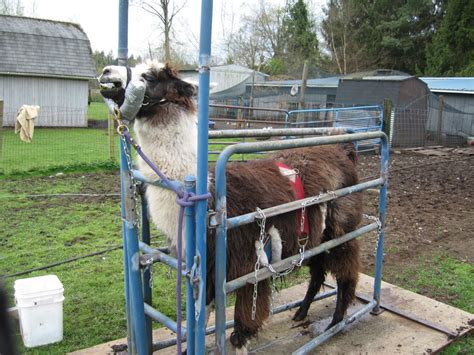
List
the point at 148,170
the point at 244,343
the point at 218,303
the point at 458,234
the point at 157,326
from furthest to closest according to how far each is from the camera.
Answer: the point at 458,234, the point at 157,326, the point at 244,343, the point at 148,170, the point at 218,303

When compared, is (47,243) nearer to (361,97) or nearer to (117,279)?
(117,279)

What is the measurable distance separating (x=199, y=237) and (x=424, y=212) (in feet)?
18.4

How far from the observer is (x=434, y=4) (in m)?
29.0

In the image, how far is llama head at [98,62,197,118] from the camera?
221 centimetres

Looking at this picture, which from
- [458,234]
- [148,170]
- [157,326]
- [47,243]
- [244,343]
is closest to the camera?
[148,170]

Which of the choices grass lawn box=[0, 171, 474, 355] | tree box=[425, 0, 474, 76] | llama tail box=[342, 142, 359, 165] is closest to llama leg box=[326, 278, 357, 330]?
grass lawn box=[0, 171, 474, 355]

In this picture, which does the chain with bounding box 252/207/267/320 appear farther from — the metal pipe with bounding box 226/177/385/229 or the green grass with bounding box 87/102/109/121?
the green grass with bounding box 87/102/109/121

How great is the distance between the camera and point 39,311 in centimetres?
312

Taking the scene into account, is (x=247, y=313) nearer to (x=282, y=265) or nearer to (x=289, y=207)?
(x=282, y=265)

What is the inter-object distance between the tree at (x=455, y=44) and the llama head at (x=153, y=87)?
2515cm

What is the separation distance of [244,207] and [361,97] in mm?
15534

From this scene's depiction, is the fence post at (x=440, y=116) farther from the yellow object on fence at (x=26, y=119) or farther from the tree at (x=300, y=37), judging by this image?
the tree at (x=300, y=37)

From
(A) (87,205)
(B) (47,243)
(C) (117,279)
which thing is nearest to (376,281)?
(C) (117,279)

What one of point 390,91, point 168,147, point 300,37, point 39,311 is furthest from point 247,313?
point 300,37
